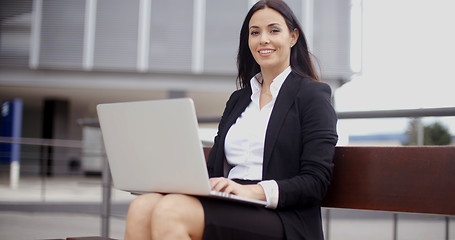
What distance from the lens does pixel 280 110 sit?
1592mm

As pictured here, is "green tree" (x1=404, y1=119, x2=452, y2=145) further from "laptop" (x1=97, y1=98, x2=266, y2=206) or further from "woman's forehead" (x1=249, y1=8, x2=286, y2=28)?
"laptop" (x1=97, y1=98, x2=266, y2=206)

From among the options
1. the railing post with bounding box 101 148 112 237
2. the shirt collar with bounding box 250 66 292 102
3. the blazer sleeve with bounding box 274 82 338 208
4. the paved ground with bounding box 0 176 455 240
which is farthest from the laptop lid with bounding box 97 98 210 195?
the paved ground with bounding box 0 176 455 240

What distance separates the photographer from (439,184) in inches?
59.1

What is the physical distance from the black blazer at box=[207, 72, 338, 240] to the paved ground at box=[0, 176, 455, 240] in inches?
110

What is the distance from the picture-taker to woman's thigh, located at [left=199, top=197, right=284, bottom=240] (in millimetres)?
1305

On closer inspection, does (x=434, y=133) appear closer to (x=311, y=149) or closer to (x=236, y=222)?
(x=311, y=149)

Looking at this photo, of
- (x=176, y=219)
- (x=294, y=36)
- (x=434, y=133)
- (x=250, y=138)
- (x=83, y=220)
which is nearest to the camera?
(x=176, y=219)

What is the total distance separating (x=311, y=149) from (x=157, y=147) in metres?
0.46

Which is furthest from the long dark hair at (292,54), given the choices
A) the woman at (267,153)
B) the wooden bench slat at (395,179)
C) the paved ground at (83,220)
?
the paved ground at (83,220)

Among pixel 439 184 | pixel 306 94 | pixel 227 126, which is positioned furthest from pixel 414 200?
pixel 227 126

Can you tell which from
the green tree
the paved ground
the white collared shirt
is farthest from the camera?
the green tree

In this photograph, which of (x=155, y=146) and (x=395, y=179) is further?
(x=395, y=179)

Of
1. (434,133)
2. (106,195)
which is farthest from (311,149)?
(434,133)

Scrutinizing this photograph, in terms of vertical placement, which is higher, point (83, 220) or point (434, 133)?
point (434, 133)
